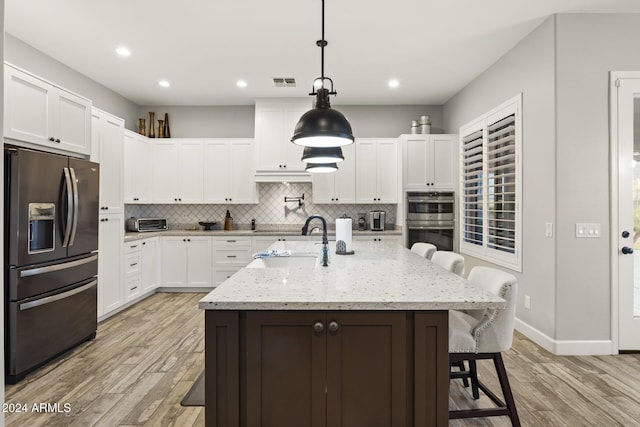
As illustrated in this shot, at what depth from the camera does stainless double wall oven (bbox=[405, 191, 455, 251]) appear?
17.7ft

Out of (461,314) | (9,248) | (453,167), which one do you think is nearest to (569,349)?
(461,314)

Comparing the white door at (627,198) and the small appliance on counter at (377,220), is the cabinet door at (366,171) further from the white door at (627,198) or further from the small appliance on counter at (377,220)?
the white door at (627,198)

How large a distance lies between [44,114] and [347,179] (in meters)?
3.70

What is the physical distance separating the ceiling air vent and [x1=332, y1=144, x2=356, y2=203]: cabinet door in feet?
4.13

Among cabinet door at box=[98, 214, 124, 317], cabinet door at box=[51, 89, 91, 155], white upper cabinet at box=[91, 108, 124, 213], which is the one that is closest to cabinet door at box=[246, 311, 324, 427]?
cabinet door at box=[51, 89, 91, 155]

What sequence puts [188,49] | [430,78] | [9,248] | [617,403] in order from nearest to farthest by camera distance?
[617,403]
[9,248]
[188,49]
[430,78]

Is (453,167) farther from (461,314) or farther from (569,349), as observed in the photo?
(461,314)

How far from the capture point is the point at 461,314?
89.2 inches

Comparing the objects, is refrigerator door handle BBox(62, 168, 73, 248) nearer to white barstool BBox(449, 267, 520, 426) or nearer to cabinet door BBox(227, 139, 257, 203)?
cabinet door BBox(227, 139, 257, 203)

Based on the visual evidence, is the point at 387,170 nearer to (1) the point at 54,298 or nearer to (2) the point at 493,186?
(2) the point at 493,186

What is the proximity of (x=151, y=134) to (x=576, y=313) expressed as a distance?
5.65 meters

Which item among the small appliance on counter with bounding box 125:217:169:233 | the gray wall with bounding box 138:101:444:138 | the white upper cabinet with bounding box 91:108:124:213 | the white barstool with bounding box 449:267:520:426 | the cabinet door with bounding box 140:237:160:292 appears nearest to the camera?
the white barstool with bounding box 449:267:520:426

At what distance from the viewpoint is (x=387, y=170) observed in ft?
18.7

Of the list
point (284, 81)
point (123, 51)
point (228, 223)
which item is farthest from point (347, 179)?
point (123, 51)
